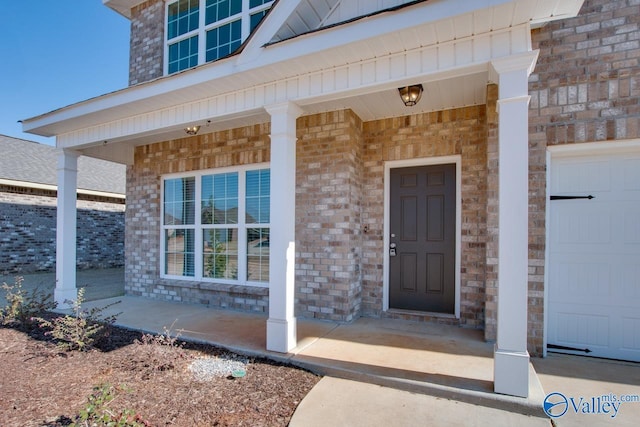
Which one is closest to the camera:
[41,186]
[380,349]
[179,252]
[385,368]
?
[385,368]

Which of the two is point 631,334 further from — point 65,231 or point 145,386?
point 65,231

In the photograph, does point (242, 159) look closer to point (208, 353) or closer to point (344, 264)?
point (344, 264)

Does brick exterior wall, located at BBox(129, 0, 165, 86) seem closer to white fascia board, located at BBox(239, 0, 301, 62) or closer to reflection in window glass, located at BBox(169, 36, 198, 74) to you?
reflection in window glass, located at BBox(169, 36, 198, 74)

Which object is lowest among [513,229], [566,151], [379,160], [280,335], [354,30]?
[280,335]

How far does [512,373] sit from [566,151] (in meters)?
2.32

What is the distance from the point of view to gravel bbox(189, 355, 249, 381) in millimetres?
3154

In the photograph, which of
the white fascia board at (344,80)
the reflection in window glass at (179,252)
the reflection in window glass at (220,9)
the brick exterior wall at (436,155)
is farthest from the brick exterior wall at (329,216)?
the reflection in window glass at (220,9)

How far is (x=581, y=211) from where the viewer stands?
11.7 ft

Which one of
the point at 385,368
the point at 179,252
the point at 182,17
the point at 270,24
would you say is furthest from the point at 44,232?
the point at 385,368

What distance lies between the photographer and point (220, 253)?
5828mm

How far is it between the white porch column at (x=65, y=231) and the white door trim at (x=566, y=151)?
6.87 m

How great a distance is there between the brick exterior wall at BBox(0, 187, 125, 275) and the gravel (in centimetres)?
978

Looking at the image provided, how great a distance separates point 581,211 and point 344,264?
106 inches

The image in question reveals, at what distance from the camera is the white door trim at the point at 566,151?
333 centimetres
